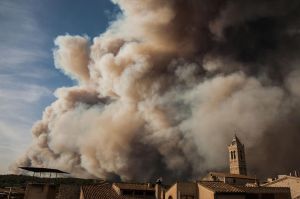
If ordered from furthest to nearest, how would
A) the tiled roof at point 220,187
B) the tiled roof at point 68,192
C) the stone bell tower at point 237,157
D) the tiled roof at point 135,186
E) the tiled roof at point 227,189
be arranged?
1. the stone bell tower at point 237,157
2. the tiled roof at point 135,186
3. the tiled roof at point 227,189
4. the tiled roof at point 220,187
5. the tiled roof at point 68,192

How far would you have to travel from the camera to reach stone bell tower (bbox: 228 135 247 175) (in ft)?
441

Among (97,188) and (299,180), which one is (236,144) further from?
(97,188)

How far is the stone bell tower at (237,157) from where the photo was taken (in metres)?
134

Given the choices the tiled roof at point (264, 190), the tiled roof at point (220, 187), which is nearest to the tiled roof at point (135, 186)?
the tiled roof at point (220, 187)

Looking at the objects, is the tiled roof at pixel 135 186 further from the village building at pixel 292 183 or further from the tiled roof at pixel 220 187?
the village building at pixel 292 183

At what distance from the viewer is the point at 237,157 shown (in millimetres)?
134875

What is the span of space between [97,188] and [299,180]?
34.8 m

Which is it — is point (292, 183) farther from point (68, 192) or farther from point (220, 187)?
point (68, 192)

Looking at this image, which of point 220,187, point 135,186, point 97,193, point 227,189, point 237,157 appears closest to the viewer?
point 97,193

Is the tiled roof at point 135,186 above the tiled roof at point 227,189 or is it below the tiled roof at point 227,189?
above

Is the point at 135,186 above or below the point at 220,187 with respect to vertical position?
above

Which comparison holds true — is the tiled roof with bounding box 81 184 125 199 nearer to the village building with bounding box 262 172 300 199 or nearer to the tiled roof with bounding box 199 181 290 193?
the tiled roof with bounding box 199 181 290 193

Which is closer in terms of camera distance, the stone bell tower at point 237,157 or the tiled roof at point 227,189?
the tiled roof at point 227,189

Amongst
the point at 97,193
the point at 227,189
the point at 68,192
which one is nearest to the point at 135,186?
the point at 227,189
